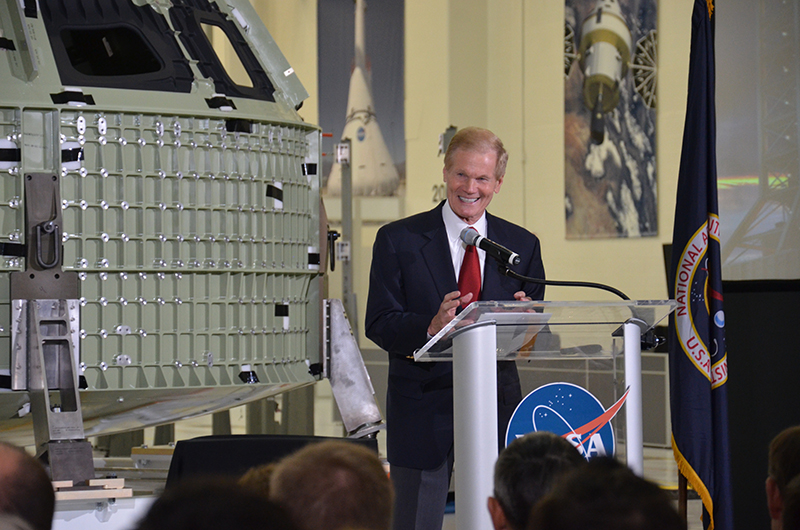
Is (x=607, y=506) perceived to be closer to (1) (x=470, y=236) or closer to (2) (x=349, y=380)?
(1) (x=470, y=236)

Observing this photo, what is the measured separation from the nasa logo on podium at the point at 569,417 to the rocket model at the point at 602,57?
8100mm

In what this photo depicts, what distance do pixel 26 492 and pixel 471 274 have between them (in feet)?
6.30

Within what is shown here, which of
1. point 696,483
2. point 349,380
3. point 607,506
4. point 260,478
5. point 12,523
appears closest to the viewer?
point 607,506

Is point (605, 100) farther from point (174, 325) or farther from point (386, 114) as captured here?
point (174, 325)

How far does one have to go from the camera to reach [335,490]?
1616 mm

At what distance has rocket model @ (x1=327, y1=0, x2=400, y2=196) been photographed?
11422 millimetres

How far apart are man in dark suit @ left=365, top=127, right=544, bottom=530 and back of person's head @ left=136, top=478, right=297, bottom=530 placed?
191 cm

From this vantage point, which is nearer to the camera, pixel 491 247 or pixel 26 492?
pixel 26 492

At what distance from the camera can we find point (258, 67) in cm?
524

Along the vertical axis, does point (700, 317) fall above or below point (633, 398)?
above

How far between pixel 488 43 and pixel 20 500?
10155mm

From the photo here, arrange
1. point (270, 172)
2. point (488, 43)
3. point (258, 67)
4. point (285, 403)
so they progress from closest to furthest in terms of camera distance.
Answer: point (270, 172) < point (258, 67) < point (285, 403) < point (488, 43)

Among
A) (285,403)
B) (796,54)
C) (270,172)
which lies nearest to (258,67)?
(270,172)

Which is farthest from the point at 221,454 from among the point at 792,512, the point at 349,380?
the point at 792,512
